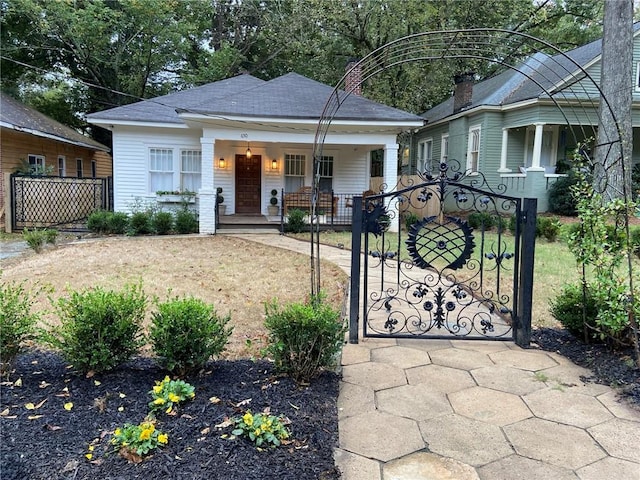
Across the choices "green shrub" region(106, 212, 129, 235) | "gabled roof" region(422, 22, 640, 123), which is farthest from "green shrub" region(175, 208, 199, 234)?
"gabled roof" region(422, 22, 640, 123)

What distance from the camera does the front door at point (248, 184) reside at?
45.0ft

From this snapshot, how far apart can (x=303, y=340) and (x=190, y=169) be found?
447 inches

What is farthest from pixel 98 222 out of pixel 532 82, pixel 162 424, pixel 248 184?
pixel 532 82

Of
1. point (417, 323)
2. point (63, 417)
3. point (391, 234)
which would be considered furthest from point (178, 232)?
point (63, 417)

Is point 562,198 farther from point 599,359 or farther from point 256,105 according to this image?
point 599,359

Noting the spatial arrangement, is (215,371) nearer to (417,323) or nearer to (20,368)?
(20,368)

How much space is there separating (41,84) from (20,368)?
24.1 m

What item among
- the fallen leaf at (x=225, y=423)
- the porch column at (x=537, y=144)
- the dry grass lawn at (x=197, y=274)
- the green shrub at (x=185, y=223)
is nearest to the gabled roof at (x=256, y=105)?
the green shrub at (x=185, y=223)

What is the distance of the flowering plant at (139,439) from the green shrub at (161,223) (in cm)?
937

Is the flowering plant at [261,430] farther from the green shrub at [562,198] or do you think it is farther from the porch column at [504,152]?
the porch column at [504,152]

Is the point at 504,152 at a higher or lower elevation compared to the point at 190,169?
higher

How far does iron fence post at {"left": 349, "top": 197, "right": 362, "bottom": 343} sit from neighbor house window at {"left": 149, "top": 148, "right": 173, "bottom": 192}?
34.4ft

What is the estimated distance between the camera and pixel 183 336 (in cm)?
257

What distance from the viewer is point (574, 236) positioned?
3.31 m
